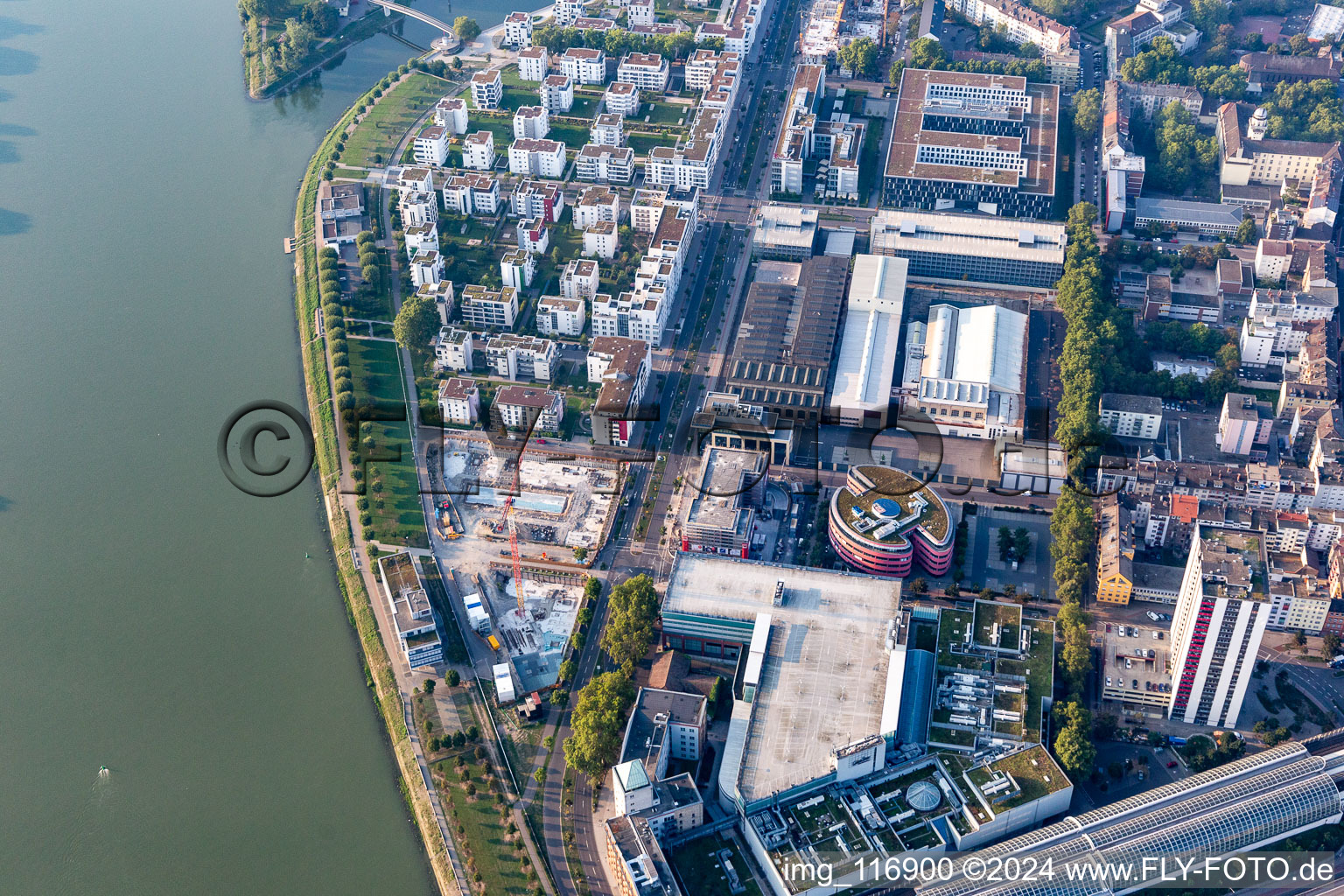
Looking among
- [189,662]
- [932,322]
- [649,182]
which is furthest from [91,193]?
[932,322]

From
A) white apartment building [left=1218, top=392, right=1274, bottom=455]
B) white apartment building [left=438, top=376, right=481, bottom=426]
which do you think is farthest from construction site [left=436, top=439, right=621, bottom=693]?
white apartment building [left=1218, top=392, right=1274, bottom=455]

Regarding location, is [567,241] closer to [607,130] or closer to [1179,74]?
[607,130]

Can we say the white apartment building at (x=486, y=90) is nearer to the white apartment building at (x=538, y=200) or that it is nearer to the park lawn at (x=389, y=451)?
the white apartment building at (x=538, y=200)

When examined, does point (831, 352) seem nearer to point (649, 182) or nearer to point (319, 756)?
point (649, 182)

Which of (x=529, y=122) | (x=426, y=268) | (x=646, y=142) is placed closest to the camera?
(x=426, y=268)

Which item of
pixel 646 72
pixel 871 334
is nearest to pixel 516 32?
pixel 646 72
